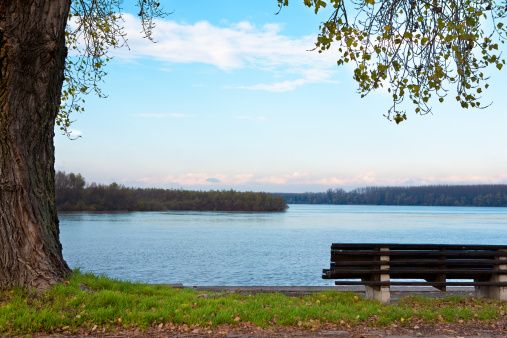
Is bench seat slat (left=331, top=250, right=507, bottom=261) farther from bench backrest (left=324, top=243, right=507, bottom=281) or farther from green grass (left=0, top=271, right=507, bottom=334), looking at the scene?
green grass (left=0, top=271, right=507, bottom=334)

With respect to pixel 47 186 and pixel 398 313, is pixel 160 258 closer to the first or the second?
pixel 47 186

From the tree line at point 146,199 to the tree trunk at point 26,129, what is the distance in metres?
81.6

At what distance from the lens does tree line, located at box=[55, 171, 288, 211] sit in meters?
87.6

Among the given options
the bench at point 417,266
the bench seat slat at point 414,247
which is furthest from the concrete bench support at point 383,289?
the bench seat slat at point 414,247

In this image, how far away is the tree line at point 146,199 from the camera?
87625 millimetres

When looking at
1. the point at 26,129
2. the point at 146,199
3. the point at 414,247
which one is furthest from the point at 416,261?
the point at 146,199

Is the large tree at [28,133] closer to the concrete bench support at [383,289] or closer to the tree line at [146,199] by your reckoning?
the concrete bench support at [383,289]

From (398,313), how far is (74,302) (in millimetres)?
4494

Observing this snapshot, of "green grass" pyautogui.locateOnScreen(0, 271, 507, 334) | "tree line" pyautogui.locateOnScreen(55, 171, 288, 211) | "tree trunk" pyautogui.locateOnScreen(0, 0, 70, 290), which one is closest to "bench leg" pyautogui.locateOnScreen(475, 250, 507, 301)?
"green grass" pyautogui.locateOnScreen(0, 271, 507, 334)

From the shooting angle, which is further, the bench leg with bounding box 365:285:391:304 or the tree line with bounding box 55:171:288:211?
the tree line with bounding box 55:171:288:211

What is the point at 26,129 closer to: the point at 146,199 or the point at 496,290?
the point at 496,290

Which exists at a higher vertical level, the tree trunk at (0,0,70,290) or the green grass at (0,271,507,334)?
the tree trunk at (0,0,70,290)

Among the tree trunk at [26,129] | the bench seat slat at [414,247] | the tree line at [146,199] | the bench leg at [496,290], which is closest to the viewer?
the tree trunk at [26,129]

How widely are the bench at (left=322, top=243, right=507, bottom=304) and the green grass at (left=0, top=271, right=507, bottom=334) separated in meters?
0.39
